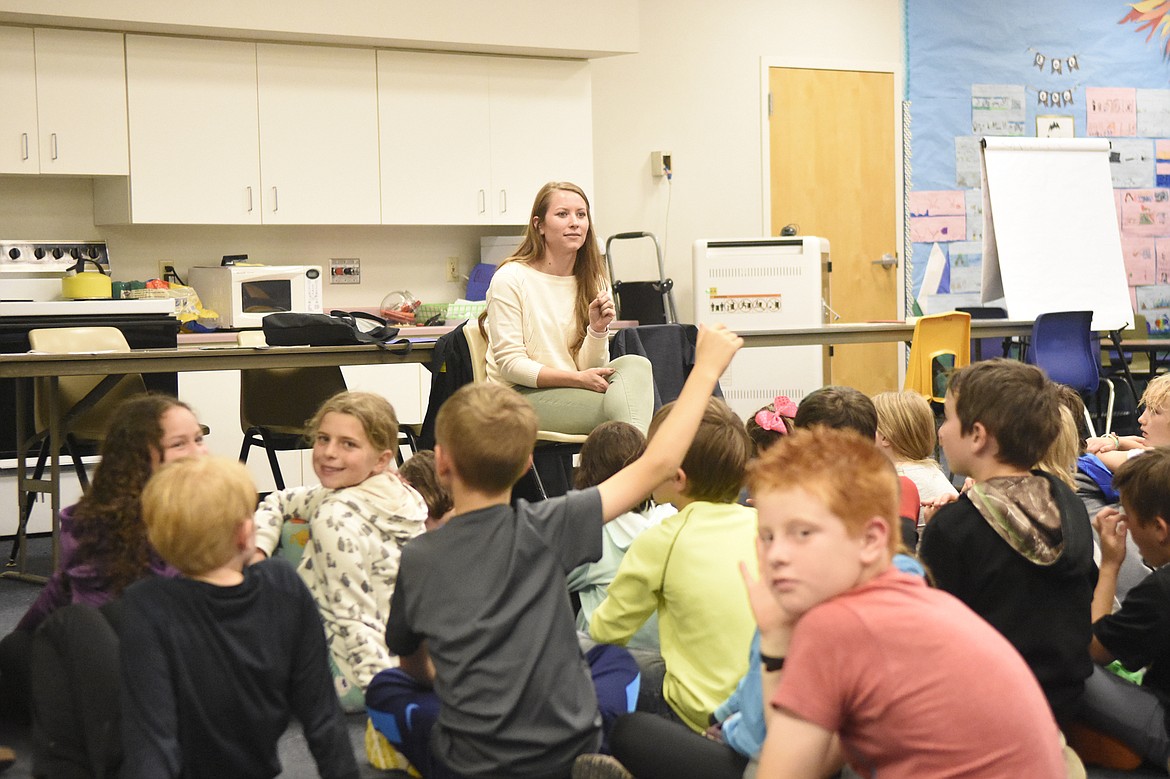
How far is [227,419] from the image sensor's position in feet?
18.1

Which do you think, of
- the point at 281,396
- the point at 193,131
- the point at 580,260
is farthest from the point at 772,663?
the point at 193,131

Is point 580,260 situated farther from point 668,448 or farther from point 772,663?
point 772,663

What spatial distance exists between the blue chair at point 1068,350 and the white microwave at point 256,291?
327cm

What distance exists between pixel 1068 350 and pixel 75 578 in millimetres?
4504

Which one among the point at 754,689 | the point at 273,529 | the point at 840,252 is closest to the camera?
the point at 754,689

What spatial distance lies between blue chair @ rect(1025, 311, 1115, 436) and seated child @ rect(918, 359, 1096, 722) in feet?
11.0

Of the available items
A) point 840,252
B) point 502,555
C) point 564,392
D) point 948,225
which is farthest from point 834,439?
point 948,225

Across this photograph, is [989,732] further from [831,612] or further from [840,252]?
[840,252]

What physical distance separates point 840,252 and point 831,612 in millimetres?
6357

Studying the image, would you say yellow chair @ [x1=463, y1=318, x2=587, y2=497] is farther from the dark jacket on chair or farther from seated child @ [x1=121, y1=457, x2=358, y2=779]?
seated child @ [x1=121, y1=457, x2=358, y2=779]

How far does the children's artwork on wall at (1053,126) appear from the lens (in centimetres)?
780

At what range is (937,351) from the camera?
15.2 feet

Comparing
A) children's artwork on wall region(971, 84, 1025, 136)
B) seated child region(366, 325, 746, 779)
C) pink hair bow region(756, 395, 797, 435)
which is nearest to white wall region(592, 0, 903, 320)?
children's artwork on wall region(971, 84, 1025, 136)

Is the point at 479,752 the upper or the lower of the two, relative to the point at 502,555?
lower
